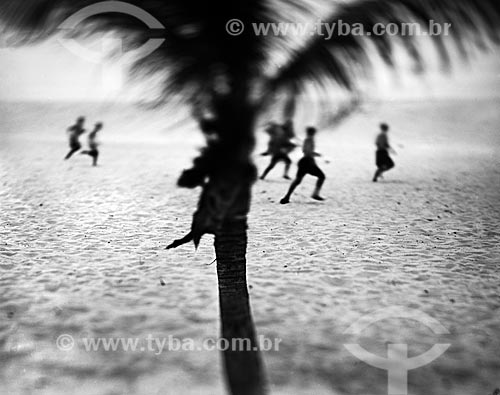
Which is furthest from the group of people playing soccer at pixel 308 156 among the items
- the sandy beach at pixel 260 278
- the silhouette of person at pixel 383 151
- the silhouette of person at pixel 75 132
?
the silhouette of person at pixel 75 132

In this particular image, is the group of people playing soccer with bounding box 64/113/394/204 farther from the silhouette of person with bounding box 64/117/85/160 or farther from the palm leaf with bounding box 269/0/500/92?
the palm leaf with bounding box 269/0/500/92

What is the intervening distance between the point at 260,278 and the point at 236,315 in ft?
6.64

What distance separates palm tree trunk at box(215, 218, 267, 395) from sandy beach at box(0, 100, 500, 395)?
438 millimetres

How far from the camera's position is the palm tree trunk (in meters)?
2.82

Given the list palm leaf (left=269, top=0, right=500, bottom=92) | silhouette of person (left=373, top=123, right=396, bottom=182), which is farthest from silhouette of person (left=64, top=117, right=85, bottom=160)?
palm leaf (left=269, top=0, right=500, bottom=92)

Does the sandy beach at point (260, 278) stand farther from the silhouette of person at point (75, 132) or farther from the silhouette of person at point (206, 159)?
the silhouette of person at point (75, 132)

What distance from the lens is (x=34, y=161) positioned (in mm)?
12305

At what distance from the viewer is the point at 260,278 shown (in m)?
4.98

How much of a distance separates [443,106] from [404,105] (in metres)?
2.61

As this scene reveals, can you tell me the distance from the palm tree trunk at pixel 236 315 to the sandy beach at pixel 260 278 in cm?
44

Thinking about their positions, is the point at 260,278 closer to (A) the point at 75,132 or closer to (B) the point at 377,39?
(B) the point at 377,39

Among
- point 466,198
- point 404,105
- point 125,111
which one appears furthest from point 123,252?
point 404,105

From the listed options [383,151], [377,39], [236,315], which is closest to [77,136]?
[383,151]

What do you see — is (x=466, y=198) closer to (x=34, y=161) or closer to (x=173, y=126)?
(x=173, y=126)
